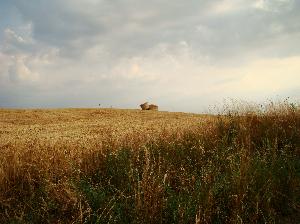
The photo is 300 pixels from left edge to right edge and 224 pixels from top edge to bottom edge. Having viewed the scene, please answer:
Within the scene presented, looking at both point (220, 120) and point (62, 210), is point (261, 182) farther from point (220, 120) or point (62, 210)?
point (220, 120)

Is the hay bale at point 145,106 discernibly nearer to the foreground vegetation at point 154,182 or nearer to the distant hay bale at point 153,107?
the distant hay bale at point 153,107

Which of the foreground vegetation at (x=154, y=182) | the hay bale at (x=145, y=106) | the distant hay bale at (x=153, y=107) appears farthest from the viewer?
the distant hay bale at (x=153, y=107)

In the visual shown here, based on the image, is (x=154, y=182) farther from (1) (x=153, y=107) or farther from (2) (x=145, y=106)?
(1) (x=153, y=107)

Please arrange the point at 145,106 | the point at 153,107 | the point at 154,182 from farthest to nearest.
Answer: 1. the point at 153,107
2. the point at 145,106
3. the point at 154,182

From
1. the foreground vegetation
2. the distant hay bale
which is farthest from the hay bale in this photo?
the foreground vegetation

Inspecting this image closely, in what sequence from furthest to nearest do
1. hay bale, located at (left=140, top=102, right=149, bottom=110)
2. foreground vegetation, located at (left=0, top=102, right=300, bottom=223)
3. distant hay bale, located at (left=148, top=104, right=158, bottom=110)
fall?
distant hay bale, located at (left=148, top=104, right=158, bottom=110), hay bale, located at (left=140, top=102, right=149, bottom=110), foreground vegetation, located at (left=0, top=102, right=300, bottom=223)

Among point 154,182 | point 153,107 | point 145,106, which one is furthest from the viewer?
point 153,107

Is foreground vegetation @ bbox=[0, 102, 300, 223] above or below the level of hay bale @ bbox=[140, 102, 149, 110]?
below

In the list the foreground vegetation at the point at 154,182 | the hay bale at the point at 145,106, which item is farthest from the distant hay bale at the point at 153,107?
the foreground vegetation at the point at 154,182

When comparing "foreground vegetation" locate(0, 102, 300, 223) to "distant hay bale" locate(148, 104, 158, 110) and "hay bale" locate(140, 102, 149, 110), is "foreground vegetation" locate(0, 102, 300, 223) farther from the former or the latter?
"distant hay bale" locate(148, 104, 158, 110)

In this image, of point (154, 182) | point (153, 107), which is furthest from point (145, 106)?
point (154, 182)

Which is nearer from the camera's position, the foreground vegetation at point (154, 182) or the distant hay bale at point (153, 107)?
the foreground vegetation at point (154, 182)

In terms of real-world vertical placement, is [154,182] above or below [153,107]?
below

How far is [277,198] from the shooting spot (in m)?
6.40
